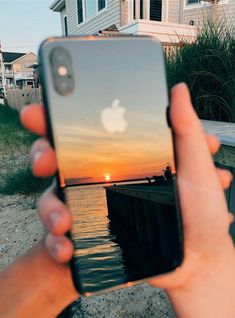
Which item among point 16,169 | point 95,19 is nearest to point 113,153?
point 16,169

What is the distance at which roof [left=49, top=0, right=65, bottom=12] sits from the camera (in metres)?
16.7

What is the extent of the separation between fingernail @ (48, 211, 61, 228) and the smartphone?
0.08m

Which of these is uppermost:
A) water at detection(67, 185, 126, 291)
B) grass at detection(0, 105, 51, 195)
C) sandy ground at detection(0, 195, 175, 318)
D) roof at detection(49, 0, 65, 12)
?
roof at detection(49, 0, 65, 12)

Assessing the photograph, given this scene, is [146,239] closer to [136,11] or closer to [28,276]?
[28,276]

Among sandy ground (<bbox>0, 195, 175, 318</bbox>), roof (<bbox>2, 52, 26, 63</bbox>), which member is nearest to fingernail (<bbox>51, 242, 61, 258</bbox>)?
sandy ground (<bbox>0, 195, 175, 318</bbox>)

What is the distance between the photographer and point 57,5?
17.3m

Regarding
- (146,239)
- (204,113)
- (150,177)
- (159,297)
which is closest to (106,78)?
(150,177)

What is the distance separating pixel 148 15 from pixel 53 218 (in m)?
12.3

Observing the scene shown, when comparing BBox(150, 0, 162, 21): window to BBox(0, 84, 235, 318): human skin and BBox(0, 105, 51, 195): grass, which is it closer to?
BBox(0, 105, 51, 195): grass

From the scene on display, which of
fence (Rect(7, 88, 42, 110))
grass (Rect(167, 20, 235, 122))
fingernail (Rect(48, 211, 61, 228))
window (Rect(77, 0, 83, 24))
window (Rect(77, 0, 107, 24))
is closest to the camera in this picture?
fingernail (Rect(48, 211, 61, 228))

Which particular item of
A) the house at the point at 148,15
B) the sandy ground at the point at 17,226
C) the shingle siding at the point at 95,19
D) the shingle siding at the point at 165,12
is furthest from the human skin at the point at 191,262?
the shingle siding at the point at 95,19

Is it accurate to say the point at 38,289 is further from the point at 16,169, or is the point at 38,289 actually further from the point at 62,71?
the point at 16,169

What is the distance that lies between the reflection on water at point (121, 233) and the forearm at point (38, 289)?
14 centimetres

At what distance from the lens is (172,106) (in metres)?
0.91
